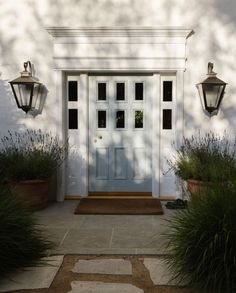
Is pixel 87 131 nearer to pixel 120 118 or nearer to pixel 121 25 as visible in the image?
pixel 120 118

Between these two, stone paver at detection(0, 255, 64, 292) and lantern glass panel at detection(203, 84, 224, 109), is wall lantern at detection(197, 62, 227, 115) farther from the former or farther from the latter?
stone paver at detection(0, 255, 64, 292)

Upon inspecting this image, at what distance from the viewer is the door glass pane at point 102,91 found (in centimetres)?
665

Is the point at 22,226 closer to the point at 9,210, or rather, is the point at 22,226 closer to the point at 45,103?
the point at 9,210

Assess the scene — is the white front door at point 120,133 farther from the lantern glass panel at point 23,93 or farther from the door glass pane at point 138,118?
the lantern glass panel at point 23,93

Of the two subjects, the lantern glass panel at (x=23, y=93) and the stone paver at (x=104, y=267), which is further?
the lantern glass panel at (x=23, y=93)

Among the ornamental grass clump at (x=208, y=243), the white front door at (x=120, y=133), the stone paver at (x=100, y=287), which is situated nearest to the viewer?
the ornamental grass clump at (x=208, y=243)

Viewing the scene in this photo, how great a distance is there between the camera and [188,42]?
6.30 m

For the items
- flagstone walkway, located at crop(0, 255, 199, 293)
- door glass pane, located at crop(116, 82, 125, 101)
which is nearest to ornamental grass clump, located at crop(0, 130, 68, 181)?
door glass pane, located at crop(116, 82, 125, 101)

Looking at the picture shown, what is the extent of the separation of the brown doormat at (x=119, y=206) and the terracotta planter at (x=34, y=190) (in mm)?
529

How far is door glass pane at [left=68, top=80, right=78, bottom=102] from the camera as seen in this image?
6652 mm

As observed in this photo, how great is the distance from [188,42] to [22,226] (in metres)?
3.99

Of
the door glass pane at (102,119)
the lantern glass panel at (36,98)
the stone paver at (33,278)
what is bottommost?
the stone paver at (33,278)

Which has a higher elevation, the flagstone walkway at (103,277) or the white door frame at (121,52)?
the white door frame at (121,52)

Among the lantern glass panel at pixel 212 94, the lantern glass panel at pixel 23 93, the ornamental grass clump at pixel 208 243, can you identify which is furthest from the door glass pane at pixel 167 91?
the ornamental grass clump at pixel 208 243
